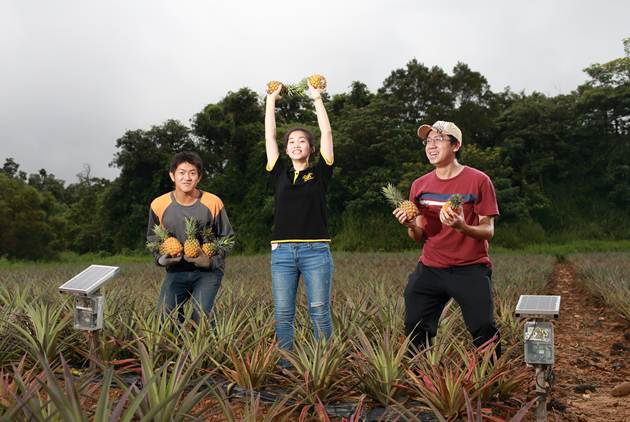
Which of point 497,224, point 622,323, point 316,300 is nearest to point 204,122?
point 497,224

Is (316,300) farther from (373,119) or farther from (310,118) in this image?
(310,118)

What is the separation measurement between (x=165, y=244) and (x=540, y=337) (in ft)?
8.08

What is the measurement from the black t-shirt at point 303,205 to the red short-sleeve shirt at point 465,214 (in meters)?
0.63

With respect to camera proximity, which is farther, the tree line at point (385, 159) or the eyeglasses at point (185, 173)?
the tree line at point (385, 159)

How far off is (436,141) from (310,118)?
102 ft

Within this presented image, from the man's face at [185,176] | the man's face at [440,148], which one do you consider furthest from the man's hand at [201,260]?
the man's face at [440,148]

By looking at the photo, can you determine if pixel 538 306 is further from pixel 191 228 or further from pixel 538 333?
pixel 191 228

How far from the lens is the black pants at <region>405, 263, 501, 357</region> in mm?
3484

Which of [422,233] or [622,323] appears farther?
[622,323]

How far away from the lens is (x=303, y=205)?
3.81 metres

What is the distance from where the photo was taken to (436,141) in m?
3.66

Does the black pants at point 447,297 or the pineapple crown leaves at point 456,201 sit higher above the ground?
the pineapple crown leaves at point 456,201

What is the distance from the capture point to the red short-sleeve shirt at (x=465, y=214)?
354cm

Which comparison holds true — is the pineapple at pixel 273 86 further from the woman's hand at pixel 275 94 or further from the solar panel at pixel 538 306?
the solar panel at pixel 538 306
